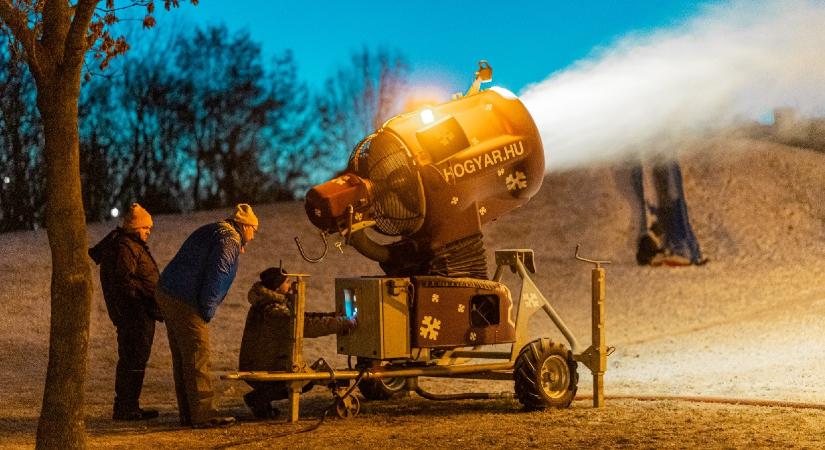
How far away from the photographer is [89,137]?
3080cm

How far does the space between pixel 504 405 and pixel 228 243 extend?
3.06 m

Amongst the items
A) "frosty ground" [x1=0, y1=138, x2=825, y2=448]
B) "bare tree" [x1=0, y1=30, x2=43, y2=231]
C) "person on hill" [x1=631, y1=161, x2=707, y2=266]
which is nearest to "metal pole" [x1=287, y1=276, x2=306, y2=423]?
"frosty ground" [x1=0, y1=138, x2=825, y2=448]

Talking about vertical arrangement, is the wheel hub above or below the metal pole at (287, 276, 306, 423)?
below

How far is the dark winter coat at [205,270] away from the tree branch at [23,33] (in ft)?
6.64

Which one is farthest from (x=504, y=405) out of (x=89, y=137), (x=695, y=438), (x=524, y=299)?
(x=89, y=137)

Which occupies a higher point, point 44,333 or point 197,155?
point 197,155

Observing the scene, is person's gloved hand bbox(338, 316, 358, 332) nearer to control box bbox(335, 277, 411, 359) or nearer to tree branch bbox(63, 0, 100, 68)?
control box bbox(335, 277, 411, 359)

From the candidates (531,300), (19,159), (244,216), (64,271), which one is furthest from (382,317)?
(19,159)

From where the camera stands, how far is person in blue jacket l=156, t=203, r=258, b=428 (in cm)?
773

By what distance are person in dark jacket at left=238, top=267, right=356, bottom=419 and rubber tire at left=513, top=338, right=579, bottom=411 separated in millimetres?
1517

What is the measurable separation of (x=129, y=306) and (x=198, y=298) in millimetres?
1174

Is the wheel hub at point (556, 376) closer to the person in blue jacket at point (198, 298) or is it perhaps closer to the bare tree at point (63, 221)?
the person in blue jacket at point (198, 298)

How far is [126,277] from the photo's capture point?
8.64 m

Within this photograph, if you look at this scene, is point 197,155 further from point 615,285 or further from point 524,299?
point 524,299
